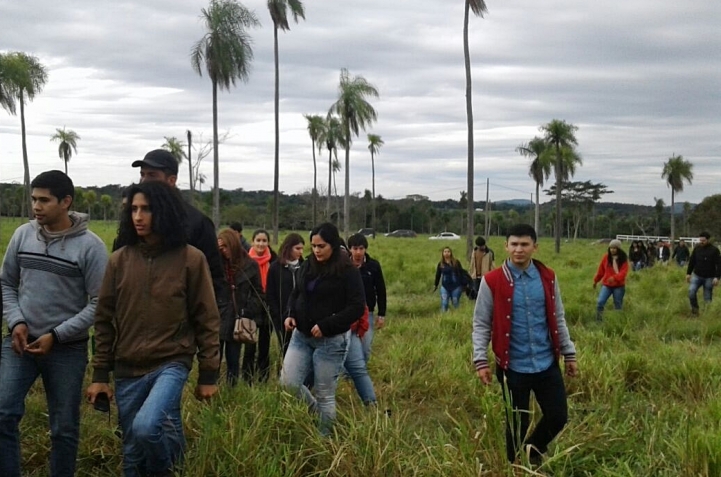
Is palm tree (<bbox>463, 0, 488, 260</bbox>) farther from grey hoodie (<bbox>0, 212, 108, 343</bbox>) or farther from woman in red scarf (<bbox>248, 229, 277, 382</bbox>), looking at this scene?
grey hoodie (<bbox>0, 212, 108, 343</bbox>)

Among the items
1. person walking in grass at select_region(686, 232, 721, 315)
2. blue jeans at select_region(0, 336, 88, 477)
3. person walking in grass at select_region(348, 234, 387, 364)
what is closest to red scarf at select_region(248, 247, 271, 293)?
person walking in grass at select_region(348, 234, 387, 364)

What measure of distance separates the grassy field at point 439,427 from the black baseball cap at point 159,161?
137 centimetres

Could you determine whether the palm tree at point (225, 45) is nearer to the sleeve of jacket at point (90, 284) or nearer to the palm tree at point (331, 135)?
the palm tree at point (331, 135)

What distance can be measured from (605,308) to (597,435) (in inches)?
344

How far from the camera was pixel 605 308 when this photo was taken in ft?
41.6

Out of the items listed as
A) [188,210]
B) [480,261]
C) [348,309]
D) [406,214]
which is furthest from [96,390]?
[406,214]

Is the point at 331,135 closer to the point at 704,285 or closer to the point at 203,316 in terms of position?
the point at 704,285

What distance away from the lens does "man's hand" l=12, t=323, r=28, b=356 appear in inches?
148

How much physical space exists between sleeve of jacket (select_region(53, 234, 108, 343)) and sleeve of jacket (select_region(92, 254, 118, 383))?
0.84ft

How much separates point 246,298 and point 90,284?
243 cm

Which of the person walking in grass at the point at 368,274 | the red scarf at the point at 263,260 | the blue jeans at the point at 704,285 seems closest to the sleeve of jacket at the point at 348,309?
the person walking in grass at the point at 368,274

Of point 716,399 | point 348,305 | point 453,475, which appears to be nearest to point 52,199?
point 348,305

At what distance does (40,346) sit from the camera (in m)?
3.73

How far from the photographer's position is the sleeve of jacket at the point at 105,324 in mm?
3568
